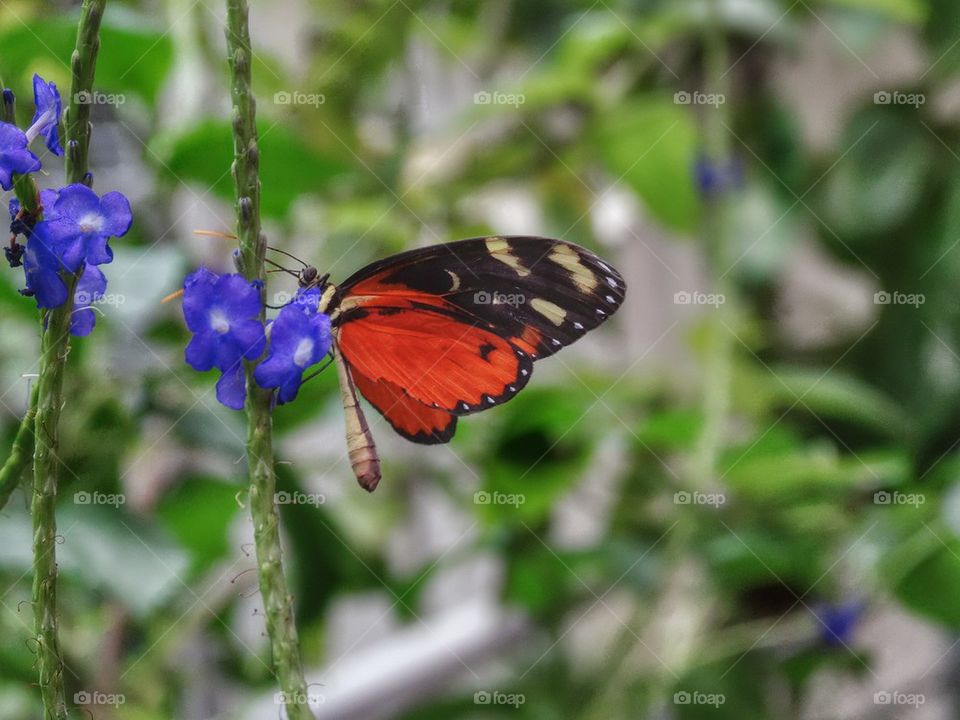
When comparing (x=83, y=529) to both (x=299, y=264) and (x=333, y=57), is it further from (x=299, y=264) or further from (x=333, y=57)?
(x=333, y=57)

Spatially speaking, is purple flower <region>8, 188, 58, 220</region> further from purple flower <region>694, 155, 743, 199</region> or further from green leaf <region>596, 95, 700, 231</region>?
purple flower <region>694, 155, 743, 199</region>

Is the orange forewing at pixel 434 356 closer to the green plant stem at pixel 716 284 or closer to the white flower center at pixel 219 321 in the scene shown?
the white flower center at pixel 219 321

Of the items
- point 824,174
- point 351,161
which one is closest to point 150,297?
point 351,161

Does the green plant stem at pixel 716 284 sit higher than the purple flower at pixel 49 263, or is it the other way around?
the green plant stem at pixel 716 284

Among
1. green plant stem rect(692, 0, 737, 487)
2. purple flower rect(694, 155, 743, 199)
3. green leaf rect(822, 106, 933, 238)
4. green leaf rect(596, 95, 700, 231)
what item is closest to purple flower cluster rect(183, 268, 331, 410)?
green plant stem rect(692, 0, 737, 487)

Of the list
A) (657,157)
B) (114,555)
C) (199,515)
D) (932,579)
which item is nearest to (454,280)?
(114,555)

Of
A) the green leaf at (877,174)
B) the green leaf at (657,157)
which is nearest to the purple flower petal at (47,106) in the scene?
the green leaf at (657,157)

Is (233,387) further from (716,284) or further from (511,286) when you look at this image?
(716,284)
